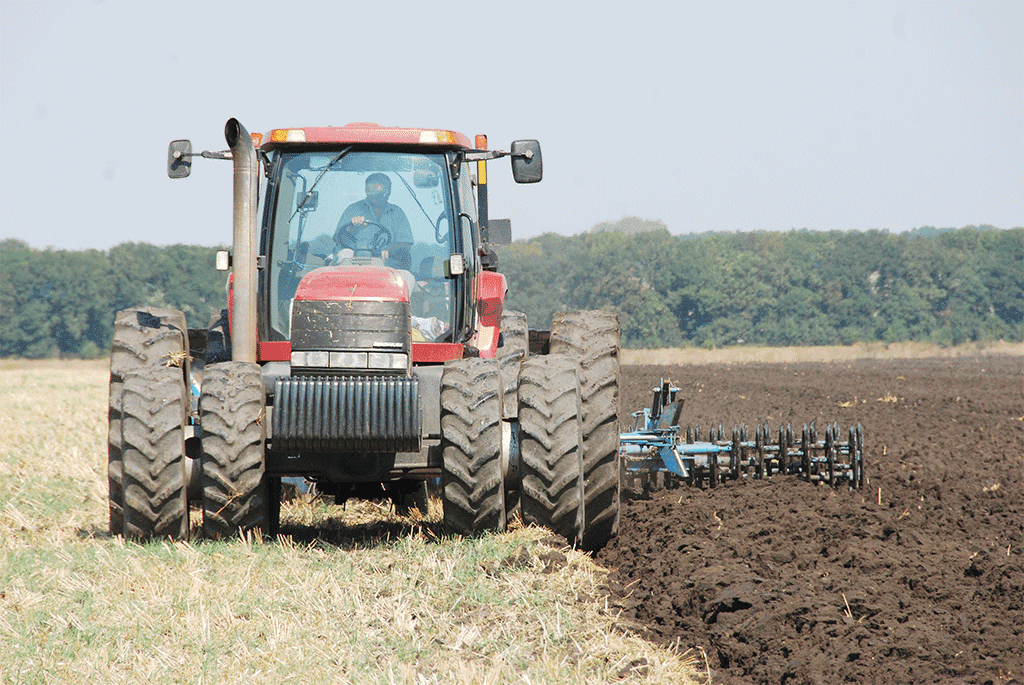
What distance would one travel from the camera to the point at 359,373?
6.36 m

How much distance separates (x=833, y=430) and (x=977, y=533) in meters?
2.63

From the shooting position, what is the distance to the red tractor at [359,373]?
611 cm

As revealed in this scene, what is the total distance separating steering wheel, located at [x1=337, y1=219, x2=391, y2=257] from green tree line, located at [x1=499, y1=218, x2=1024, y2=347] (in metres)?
54.4

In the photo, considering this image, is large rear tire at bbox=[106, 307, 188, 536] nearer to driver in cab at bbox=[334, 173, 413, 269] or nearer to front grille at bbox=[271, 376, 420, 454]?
front grille at bbox=[271, 376, 420, 454]

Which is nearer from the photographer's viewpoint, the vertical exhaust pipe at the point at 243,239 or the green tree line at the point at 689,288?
the vertical exhaust pipe at the point at 243,239

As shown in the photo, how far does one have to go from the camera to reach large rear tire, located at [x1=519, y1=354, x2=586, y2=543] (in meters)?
6.24

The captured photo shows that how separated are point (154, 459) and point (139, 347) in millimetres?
1247

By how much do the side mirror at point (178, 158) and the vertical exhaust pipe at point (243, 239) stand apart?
1.28ft

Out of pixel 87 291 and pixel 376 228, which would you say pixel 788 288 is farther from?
pixel 376 228

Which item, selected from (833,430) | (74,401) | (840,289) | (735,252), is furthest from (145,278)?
(833,430)

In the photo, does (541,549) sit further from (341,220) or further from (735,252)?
(735,252)

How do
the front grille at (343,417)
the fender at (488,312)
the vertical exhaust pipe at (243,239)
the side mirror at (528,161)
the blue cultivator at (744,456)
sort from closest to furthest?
1. the front grille at (343,417)
2. the vertical exhaust pipe at (243,239)
3. the side mirror at (528,161)
4. the fender at (488,312)
5. the blue cultivator at (744,456)

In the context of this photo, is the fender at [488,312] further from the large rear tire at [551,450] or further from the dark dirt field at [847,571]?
the dark dirt field at [847,571]

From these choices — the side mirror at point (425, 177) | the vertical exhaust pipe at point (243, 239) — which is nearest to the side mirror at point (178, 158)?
the vertical exhaust pipe at point (243, 239)
